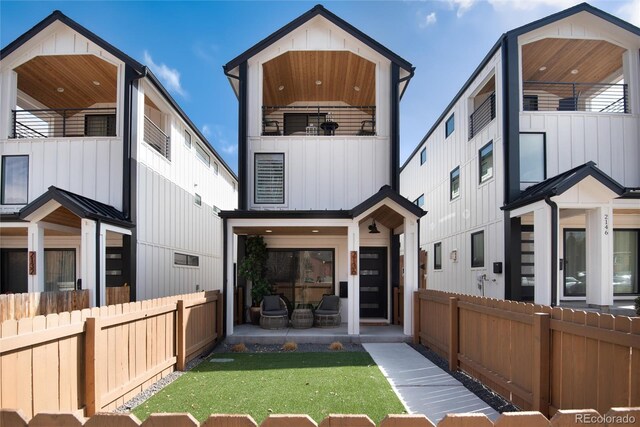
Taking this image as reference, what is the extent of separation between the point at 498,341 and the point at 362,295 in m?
7.27

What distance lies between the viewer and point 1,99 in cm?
1214

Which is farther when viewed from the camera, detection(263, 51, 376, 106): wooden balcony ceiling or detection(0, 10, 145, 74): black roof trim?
detection(263, 51, 376, 106): wooden balcony ceiling

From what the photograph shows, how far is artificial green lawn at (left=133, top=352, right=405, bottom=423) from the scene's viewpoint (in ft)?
17.5

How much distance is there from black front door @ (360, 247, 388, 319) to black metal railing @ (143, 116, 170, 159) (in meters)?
7.17

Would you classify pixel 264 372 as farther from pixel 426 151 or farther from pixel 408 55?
pixel 426 151

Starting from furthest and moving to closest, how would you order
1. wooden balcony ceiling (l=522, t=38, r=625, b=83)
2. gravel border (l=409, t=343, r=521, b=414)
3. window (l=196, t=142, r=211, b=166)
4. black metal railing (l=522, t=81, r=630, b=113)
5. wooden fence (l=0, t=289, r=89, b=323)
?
window (l=196, t=142, r=211, b=166) < black metal railing (l=522, t=81, r=630, b=113) < wooden balcony ceiling (l=522, t=38, r=625, b=83) < wooden fence (l=0, t=289, r=89, b=323) < gravel border (l=409, t=343, r=521, b=414)

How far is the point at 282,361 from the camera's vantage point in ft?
27.1

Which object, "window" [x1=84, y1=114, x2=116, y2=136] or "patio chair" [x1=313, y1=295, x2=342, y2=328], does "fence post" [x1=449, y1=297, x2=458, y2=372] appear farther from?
"window" [x1=84, y1=114, x2=116, y2=136]

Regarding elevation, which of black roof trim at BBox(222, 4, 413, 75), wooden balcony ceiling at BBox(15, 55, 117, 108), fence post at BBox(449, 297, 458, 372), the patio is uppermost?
black roof trim at BBox(222, 4, 413, 75)

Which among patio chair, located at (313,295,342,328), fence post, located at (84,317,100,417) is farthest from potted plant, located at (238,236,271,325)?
fence post, located at (84,317,100,417)

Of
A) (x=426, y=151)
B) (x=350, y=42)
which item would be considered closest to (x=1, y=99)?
(x=350, y=42)

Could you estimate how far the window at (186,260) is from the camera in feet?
49.1

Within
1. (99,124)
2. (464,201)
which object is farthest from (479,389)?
(99,124)

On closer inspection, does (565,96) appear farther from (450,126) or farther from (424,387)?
(424,387)
